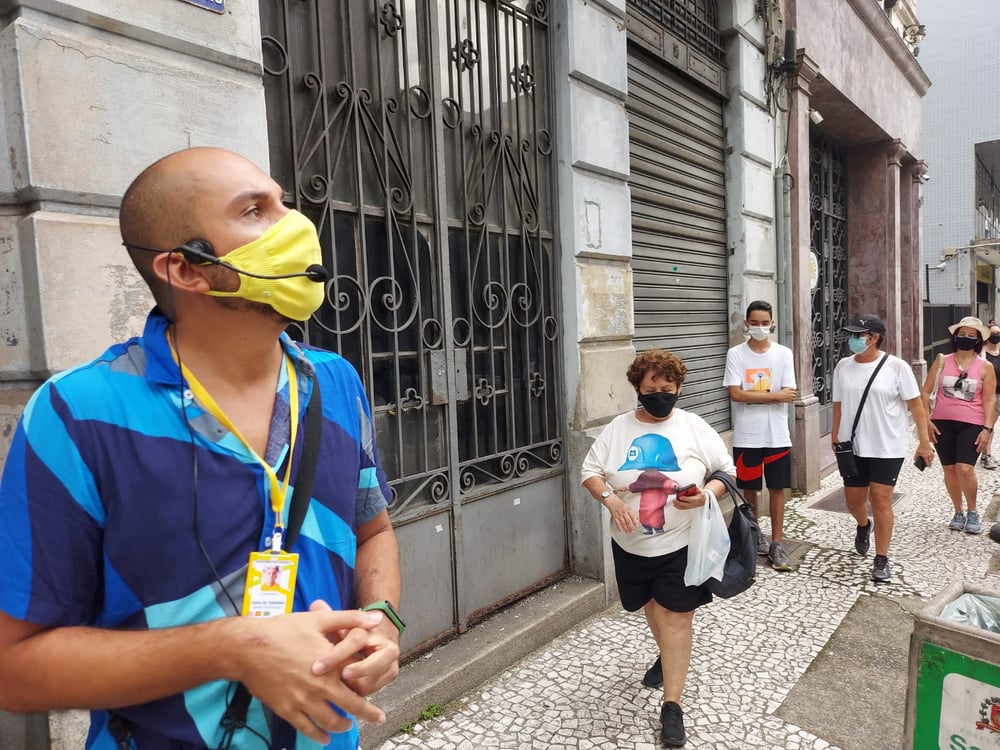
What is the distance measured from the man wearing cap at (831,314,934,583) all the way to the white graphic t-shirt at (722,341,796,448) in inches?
16.9

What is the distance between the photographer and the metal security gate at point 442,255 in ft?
10.1

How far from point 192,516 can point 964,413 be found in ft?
21.2

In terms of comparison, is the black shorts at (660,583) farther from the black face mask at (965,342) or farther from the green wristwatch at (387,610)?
the black face mask at (965,342)

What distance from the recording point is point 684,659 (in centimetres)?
301

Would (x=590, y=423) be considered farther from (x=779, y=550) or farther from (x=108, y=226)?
(x=108, y=226)

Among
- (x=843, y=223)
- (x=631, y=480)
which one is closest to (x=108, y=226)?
(x=631, y=480)

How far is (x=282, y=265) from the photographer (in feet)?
4.18

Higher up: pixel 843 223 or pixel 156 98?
pixel 843 223

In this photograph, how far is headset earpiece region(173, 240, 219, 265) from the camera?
1.19m

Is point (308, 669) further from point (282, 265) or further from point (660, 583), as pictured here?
point (660, 583)

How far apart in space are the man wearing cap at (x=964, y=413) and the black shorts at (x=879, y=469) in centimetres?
105

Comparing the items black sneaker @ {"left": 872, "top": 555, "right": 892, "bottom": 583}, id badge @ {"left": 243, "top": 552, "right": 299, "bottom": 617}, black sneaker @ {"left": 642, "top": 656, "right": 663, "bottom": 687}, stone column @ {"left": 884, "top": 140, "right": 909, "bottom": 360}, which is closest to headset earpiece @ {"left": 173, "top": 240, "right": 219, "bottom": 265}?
id badge @ {"left": 243, "top": 552, "right": 299, "bottom": 617}

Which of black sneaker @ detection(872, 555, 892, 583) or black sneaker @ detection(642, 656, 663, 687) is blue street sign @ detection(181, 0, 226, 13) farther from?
black sneaker @ detection(872, 555, 892, 583)

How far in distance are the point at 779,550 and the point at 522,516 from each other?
227cm
